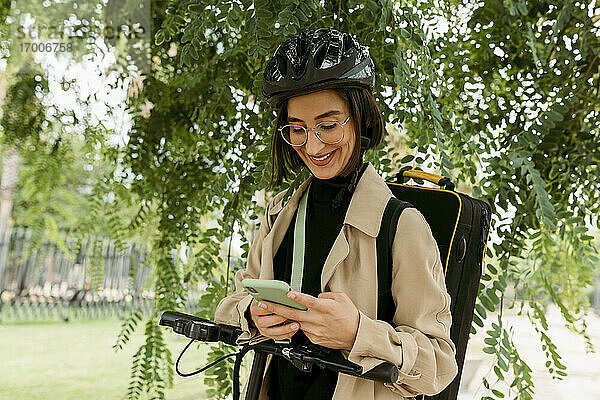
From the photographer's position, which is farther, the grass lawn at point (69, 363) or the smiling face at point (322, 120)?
the grass lawn at point (69, 363)

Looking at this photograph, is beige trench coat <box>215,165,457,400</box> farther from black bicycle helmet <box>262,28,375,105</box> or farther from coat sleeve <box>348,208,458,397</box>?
black bicycle helmet <box>262,28,375,105</box>

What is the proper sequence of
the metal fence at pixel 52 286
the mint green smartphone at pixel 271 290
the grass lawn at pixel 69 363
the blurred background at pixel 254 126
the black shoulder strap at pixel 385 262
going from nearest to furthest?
1. the mint green smartphone at pixel 271 290
2. the black shoulder strap at pixel 385 262
3. the blurred background at pixel 254 126
4. the grass lawn at pixel 69 363
5. the metal fence at pixel 52 286

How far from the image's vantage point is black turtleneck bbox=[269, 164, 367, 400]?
83cm

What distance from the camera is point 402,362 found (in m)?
0.70

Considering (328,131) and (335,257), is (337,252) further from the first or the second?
(328,131)

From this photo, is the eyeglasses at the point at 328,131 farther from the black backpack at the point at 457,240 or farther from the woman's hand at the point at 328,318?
the woman's hand at the point at 328,318

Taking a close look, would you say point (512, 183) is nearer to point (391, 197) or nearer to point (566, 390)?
point (391, 197)

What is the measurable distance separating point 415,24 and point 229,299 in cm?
55

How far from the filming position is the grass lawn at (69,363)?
4.63 metres

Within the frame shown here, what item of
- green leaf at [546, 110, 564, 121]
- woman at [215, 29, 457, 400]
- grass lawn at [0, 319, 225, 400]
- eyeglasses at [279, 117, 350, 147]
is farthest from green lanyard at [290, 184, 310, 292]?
grass lawn at [0, 319, 225, 400]

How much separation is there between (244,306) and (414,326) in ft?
0.80

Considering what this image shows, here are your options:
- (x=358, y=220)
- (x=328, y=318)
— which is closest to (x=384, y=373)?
(x=328, y=318)

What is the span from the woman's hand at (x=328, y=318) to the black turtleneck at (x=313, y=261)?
0.13m

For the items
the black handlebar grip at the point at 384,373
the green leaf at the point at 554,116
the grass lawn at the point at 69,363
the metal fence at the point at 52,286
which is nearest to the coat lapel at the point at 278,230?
the black handlebar grip at the point at 384,373
